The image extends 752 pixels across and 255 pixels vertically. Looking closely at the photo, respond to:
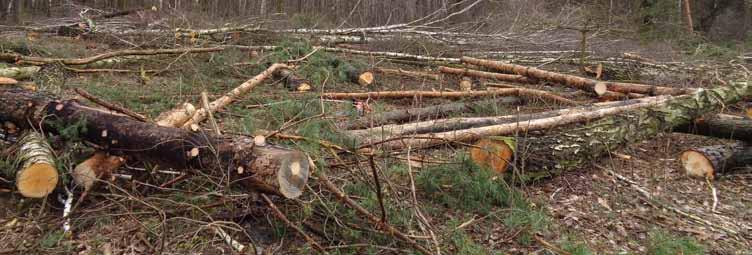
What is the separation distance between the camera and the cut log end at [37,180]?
3.19m

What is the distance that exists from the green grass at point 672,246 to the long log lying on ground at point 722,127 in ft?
7.76

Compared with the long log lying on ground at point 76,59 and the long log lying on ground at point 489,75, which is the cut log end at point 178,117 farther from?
the long log lying on ground at point 489,75

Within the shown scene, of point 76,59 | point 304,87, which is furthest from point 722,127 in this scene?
point 76,59

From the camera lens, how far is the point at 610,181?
4383mm

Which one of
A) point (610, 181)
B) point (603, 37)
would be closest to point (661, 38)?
point (603, 37)

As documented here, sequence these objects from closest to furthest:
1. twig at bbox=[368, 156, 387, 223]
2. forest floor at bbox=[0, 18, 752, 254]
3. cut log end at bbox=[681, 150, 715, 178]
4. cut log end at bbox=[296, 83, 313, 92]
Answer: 1. twig at bbox=[368, 156, 387, 223]
2. forest floor at bbox=[0, 18, 752, 254]
3. cut log end at bbox=[681, 150, 715, 178]
4. cut log end at bbox=[296, 83, 313, 92]

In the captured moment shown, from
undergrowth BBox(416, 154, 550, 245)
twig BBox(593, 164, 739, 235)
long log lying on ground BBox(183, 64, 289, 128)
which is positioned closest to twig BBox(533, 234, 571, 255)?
undergrowth BBox(416, 154, 550, 245)

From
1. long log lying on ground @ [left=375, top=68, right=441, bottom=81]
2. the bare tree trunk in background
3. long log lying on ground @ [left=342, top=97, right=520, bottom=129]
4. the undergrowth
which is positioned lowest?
the undergrowth

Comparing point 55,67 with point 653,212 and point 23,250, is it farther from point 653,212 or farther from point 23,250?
point 653,212

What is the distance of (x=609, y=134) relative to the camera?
466 centimetres

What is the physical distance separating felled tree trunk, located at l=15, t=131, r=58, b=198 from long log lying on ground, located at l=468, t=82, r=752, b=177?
2963 millimetres

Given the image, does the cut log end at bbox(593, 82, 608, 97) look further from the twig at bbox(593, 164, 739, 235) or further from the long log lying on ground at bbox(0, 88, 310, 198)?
the long log lying on ground at bbox(0, 88, 310, 198)

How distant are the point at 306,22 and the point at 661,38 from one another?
8.51 meters

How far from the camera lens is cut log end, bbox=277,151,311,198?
2795mm
